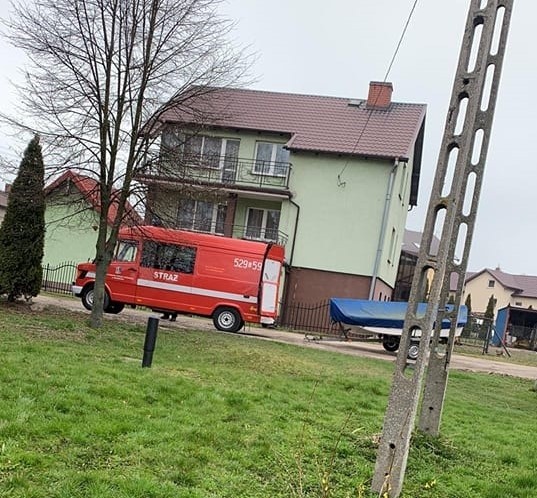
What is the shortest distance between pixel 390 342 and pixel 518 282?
5806 centimetres

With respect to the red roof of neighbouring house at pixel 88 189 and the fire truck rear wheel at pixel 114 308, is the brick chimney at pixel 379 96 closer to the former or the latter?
the fire truck rear wheel at pixel 114 308

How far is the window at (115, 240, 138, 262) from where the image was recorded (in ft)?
57.0

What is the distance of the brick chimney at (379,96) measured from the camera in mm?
27891

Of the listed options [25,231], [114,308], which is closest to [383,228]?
[114,308]

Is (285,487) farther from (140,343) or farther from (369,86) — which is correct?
(369,86)

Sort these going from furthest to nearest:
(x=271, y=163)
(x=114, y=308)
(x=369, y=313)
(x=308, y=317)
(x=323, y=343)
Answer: (x=271, y=163)
(x=308, y=317)
(x=323, y=343)
(x=369, y=313)
(x=114, y=308)

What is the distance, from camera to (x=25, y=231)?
45.1 feet

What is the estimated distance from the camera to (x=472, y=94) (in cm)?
442

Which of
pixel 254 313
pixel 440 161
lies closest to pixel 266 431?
pixel 440 161

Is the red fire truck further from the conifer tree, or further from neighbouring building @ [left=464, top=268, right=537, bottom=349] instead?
neighbouring building @ [left=464, top=268, right=537, bottom=349]

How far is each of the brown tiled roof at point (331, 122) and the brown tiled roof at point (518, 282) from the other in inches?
1818

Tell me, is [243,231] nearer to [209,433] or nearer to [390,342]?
[390,342]

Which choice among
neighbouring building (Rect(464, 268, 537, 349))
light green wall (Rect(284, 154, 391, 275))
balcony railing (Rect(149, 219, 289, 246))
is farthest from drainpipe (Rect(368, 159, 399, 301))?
neighbouring building (Rect(464, 268, 537, 349))

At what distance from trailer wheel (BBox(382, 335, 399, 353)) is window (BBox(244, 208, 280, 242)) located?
9449 mm
